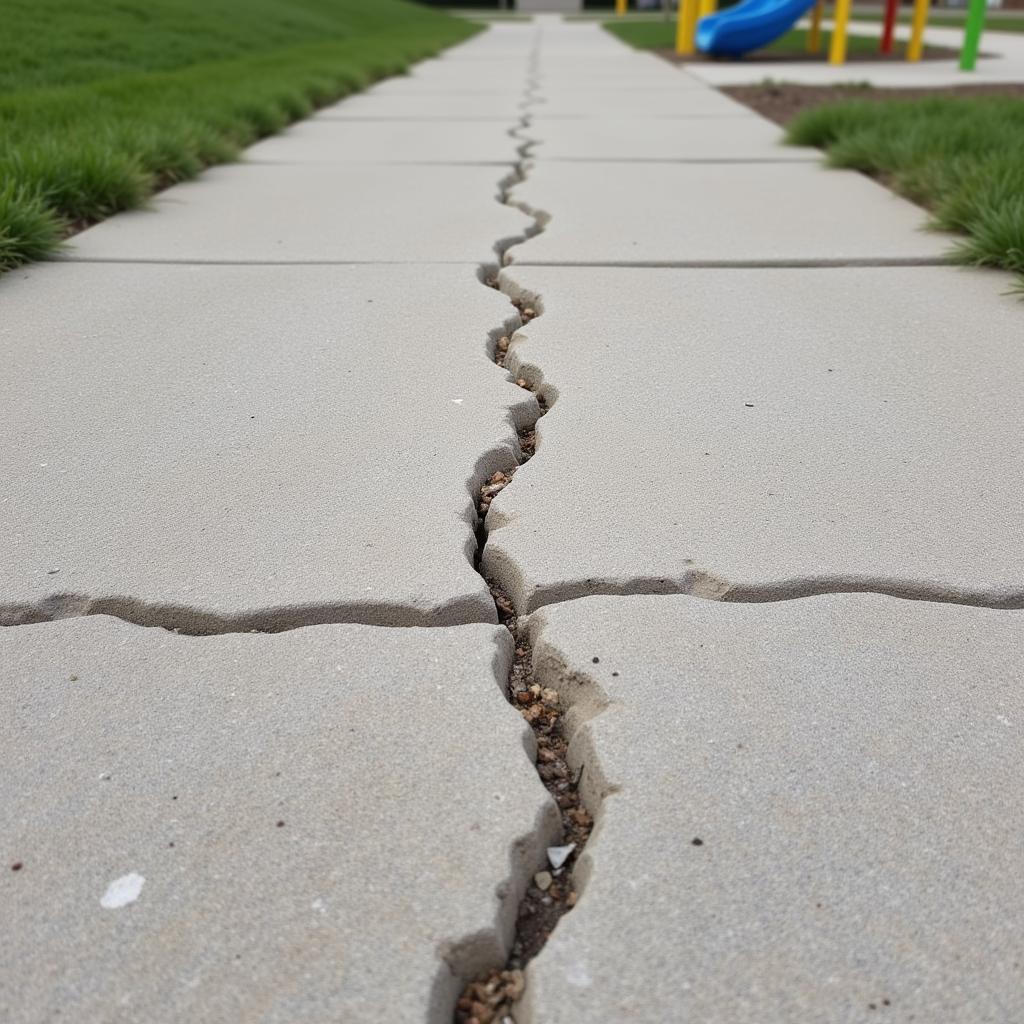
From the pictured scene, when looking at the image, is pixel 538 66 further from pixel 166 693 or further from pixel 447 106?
pixel 166 693

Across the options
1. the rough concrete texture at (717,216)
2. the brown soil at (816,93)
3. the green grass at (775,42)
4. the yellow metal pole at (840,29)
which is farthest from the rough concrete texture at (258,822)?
the green grass at (775,42)

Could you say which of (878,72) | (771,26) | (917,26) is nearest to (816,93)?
(878,72)

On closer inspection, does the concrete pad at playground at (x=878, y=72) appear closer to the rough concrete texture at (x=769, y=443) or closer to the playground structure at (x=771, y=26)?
the playground structure at (x=771, y=26)

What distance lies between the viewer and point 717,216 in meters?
3.14

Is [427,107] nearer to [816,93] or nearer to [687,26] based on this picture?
[816,93]

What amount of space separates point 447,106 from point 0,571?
17.7 feet

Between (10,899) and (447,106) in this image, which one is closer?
(10,899)

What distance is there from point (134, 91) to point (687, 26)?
7.59 metres

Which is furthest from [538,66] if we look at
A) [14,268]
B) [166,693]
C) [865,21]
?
[865,21]

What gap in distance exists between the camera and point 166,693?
3.40ft

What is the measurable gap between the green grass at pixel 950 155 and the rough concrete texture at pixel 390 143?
1307 mm

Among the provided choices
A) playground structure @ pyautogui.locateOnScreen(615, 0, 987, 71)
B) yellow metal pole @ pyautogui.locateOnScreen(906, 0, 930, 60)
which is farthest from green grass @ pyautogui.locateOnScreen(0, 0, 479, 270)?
yellow metal pole @ pyautogui.locateOnScreen(906, 0, 930, 60)

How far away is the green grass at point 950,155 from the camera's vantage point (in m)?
2.53

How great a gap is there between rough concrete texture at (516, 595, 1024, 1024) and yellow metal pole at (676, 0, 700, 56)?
34.5 ft
